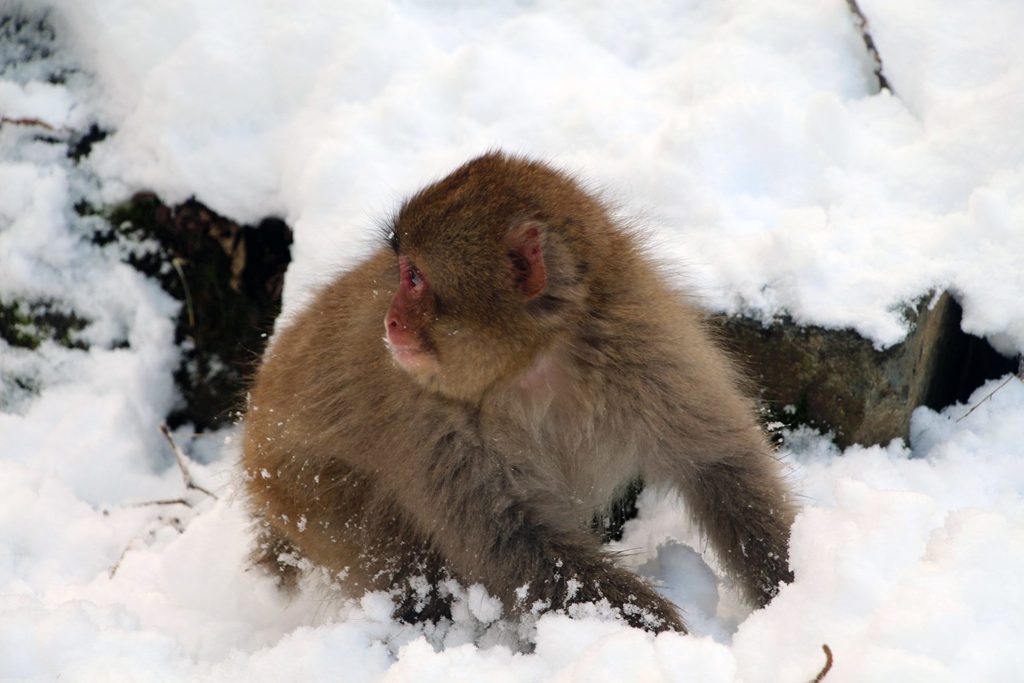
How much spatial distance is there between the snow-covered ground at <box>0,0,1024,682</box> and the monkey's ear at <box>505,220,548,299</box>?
0.65m

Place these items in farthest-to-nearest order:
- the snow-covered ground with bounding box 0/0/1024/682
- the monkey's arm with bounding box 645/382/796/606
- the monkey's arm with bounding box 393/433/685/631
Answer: the monkey's arm with bounding box 645/382/796/606 → the monkey's arm with bounding box 393/433/685/631 → the snow-covered ground with bounding box 0/0/1024/682

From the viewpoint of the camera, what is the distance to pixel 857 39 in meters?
3.90

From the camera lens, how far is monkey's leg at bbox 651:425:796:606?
8.53ft

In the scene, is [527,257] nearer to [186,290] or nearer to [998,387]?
[998,387]

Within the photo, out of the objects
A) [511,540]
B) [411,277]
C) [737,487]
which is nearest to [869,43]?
[737,487]

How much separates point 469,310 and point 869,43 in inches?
93.2

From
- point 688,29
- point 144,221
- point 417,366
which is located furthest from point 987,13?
point 144,221

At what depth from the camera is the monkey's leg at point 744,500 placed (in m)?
2.60

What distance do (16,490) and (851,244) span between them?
2990 millimetres

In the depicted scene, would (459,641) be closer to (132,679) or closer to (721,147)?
(132,679)

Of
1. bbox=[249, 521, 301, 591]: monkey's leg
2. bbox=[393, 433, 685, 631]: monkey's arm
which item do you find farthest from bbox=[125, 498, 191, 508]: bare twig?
bbox=[393, 433, 685, 631]: monkey's arm

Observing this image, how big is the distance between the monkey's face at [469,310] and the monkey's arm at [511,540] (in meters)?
0.20

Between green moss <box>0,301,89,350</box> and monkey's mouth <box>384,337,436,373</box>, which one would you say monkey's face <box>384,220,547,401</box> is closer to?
monkey's mouth <box>384,337,436,373</box>

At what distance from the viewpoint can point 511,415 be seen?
2.43 meters
